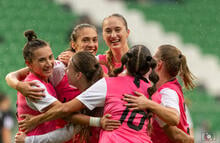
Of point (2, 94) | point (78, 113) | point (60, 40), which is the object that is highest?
point (78, 113)

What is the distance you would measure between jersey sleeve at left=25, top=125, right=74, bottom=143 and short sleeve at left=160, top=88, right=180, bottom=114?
0.84 metres

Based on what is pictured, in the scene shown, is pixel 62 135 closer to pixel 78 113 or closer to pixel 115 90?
pixel 78 113

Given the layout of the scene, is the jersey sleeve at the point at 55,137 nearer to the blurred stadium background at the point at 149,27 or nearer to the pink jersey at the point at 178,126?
the pink jersey at the point at 178,126

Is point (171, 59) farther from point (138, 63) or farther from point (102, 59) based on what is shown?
point (102, 59)

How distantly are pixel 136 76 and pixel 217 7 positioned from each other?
13.3m

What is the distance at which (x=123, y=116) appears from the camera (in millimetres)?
3412

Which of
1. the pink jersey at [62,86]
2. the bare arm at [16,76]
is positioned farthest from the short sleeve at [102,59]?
the bare arm at [16,76]

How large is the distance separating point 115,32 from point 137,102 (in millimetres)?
1568

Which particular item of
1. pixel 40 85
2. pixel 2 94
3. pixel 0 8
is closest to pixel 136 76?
pixel 40 85

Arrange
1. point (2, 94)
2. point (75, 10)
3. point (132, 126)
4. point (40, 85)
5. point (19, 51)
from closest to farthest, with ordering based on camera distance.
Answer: point (132, 126)
point (40, 85)
point (2, 94)
point (19, 51)
point (75, 10)

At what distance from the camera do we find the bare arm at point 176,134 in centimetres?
385

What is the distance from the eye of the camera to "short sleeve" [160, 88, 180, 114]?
3.74m

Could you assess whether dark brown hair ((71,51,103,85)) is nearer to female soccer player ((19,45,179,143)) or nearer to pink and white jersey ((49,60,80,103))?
female soccer player ((19,45,179,143))

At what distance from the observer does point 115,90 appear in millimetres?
3443
